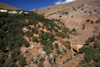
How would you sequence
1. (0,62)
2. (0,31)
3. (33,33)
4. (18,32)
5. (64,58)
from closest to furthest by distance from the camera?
(0,62), (0,31), (64,58), (18,32), (33,33)

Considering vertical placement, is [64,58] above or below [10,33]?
below

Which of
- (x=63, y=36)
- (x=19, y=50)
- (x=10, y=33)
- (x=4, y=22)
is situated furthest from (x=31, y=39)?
(x=63, y=36)

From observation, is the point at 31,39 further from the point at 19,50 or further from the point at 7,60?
the point at 7,60

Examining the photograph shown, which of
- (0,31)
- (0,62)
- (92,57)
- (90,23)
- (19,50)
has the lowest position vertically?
(92,57)

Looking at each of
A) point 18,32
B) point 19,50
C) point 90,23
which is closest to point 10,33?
point 18,32

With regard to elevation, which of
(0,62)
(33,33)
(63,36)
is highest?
(33,33)

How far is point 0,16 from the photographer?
420 inches

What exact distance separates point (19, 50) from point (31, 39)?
2.51m

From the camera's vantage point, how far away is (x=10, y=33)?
8.83 meters

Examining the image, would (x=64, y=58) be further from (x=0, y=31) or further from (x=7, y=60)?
(x=0, y=31)

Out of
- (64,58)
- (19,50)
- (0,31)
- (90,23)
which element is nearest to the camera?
(19,50)

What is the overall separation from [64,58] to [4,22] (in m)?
12.4

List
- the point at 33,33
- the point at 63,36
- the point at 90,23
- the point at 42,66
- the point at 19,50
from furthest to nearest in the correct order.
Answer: the point at 90,23 → the point at 63,36 → the point at 33,33 → the point at 19,50 → the point at 42,66

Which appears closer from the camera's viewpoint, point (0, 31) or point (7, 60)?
point (7, 60)
